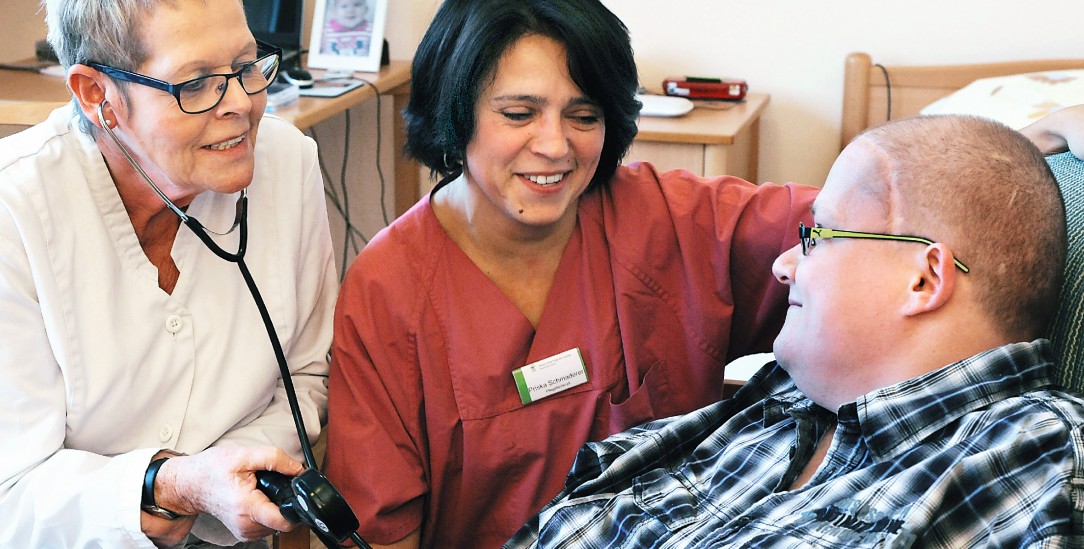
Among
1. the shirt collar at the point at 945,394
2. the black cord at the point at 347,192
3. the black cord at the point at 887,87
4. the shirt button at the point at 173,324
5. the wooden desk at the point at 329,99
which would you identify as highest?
the black cord at the point at 887,87

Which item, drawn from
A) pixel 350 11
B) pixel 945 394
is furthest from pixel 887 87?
pixel 945 394

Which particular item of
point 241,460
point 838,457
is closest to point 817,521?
point 838,457

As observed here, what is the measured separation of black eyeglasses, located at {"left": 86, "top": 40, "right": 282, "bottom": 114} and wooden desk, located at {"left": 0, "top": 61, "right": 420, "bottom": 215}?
38cm

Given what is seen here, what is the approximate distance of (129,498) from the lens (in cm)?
117

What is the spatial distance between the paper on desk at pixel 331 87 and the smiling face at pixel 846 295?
5.51 ft

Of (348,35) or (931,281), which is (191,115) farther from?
(348,35)

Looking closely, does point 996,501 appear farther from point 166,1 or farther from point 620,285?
point 166,1

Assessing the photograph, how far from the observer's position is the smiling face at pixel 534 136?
1.34m

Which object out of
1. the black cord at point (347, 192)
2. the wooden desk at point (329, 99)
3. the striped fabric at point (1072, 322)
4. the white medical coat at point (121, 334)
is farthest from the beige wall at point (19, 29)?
the striped fabric at point (1072, 322)

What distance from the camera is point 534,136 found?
4.45 ft

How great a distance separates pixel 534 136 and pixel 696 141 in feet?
3.73

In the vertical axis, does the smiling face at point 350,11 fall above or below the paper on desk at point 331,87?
above

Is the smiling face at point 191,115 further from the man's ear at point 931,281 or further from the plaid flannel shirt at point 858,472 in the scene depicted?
the man's ear at point 931,281

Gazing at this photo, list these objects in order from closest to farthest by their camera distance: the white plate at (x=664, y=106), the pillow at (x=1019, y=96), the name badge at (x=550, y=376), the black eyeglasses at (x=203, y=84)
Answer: the black eyeglasses at (x=203, y=84)
the name badge at (x=550, y=376)
the pillow at (x=1019, y=96)
the white plate at (x=664, y=106)
